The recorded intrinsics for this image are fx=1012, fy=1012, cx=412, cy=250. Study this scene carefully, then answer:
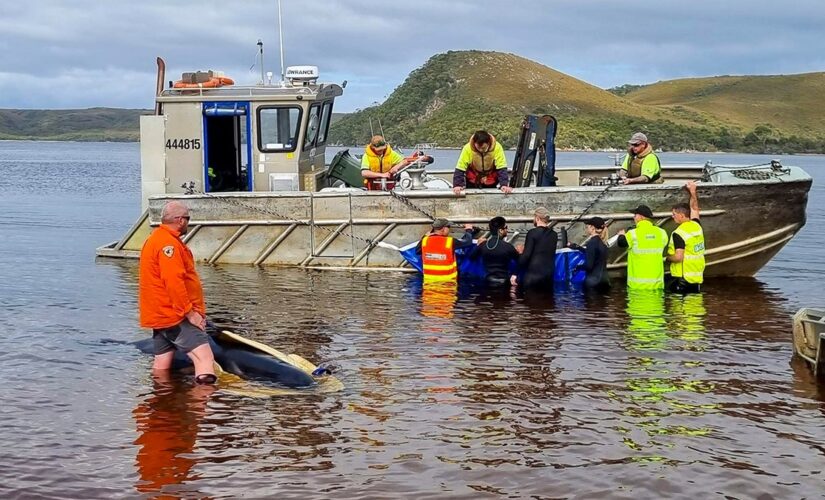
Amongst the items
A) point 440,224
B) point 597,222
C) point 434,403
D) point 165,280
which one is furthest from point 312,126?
point 434,403

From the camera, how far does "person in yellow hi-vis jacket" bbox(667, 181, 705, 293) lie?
1456 centimetres

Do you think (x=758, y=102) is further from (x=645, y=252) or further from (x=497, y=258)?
(x=497, y=258)

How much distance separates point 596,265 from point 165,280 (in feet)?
25.4

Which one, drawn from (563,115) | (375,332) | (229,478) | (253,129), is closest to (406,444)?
(229,478)

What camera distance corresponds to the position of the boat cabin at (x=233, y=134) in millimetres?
17016

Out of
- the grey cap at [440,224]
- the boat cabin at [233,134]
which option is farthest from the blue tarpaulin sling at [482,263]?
the boat cabin at [233,134]

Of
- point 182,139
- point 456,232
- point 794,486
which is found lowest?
point 794,486

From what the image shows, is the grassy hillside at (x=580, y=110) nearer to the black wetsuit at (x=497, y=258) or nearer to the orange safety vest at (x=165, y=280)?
the black wetsuit at (x=497, y=258)

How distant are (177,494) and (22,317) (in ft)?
24.0

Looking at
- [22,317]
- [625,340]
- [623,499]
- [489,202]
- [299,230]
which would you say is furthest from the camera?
[299,230]

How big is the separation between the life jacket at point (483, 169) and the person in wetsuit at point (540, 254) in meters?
1.69

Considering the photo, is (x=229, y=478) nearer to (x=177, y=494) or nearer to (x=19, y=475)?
(x=177, y=494)

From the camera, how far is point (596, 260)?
589 inches

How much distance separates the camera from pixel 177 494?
6730 millimetres
